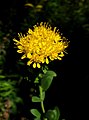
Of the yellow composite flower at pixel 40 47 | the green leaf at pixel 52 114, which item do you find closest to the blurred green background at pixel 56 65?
the green leaf at pixel 52 114

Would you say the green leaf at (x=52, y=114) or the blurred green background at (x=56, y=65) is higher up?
the blurred green background at (x=56, y=65)

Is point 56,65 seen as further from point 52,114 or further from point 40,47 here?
point 40,47

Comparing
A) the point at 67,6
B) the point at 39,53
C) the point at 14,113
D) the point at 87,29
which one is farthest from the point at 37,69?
the point at 67,6

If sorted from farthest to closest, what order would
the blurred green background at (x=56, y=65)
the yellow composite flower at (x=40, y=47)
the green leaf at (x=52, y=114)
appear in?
the blurred green background at (x=56, y=65), the green leaf at (x=52, y=114), the yellow composite flower at (x=40, y=47)

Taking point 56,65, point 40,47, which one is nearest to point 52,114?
point 40,47

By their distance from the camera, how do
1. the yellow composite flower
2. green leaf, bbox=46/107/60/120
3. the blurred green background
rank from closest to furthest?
the yellow composite flower → green leaf, bbox=46/107/60/120 → the blurred green background

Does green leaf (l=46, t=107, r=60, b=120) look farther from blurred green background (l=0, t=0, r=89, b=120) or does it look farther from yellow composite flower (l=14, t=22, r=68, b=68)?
blurred green background (l=0, t=0, r=89, b=120)

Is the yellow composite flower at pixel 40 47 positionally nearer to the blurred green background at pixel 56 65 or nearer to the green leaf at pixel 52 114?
the green leaf at pixel 52 114

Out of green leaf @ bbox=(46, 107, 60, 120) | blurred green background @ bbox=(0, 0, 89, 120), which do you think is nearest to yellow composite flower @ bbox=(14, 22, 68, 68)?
green leaf @ bbox=(46, 107, 60, 120)
